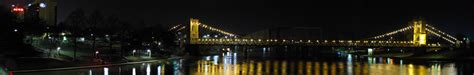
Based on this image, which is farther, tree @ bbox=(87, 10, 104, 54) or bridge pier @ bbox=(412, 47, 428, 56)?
bridge pier @ bbox=(412, 47, 428, 56)

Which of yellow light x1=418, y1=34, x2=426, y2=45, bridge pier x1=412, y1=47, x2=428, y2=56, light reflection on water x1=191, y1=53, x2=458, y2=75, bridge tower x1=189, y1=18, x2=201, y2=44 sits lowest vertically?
light reflection on water x1=191, y1=53, x2=458, y2=75

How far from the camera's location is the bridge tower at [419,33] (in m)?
136

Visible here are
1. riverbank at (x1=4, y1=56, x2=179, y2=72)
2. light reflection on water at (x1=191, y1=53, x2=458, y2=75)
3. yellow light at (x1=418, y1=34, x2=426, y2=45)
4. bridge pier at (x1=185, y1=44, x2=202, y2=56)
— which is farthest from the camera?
yellow light at (x1=418, y1=34, x2=426, y2=45)

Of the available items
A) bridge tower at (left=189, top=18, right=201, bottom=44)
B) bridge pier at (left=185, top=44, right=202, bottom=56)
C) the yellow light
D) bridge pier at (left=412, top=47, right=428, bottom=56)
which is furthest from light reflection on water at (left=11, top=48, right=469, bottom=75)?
bridge tower at (left=189, top=18, right=201, bottom=44)

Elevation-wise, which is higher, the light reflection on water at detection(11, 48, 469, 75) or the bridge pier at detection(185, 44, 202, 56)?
the bridge pier at detection(185, 44, 202, 56)

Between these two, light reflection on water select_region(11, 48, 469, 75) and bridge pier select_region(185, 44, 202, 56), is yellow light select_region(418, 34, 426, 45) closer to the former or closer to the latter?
bridge pier select_region(185, 44, 202, 56)

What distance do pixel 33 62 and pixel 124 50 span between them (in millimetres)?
37095

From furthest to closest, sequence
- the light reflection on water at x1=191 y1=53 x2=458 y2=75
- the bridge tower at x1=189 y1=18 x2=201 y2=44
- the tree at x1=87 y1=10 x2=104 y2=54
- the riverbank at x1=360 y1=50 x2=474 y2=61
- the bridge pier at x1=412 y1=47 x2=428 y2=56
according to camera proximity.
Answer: the bridge tower at x1=189 y1=18 x2=201 y2=44 → the bridge pier at x1=412 y1=47 x2=428 y2=56 → the riverbank at x1=360 y1=50 x2=474 y2=61 → the tree at x1=87 y1=10 x2=104 y2=54 → the light reflection on water at x1=191 y1=53 x2=458 y2=75

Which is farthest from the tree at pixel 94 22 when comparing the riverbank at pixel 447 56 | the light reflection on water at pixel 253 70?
the riverbank at pixel 447 56

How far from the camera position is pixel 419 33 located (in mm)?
138250

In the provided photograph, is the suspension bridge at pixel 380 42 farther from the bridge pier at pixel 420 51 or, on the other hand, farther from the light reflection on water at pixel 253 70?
the light reflection on water at pixel 253 70

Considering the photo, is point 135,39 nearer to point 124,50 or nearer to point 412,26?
point 124,50

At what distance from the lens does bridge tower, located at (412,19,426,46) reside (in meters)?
136

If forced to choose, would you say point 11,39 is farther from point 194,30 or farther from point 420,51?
point 420,51
